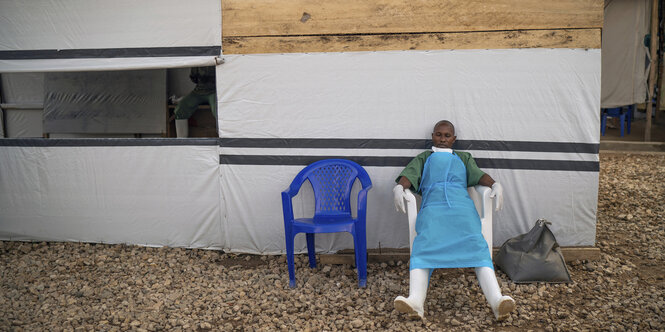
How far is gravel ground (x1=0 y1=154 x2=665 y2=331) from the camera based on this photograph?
11.3 feet

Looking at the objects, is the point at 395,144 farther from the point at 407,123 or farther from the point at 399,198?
the point at 399,198

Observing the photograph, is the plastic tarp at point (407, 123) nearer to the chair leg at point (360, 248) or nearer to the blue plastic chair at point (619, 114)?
the chair leg at point (360, 248)

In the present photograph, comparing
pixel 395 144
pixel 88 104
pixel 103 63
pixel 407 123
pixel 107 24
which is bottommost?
pixel 395 144

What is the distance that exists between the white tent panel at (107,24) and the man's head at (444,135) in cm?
204

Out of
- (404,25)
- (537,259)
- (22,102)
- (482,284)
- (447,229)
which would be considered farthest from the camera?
(22,102)

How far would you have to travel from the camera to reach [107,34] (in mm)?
4637

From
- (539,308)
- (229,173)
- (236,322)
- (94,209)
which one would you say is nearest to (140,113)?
(94,209)

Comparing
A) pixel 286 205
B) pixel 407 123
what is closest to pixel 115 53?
pixel 286 205

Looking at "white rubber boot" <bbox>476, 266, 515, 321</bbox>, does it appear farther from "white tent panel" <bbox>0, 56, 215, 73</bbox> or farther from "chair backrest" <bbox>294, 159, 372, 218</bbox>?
"white tent panel" <bbox>0, 56, 215, 73</bbox>

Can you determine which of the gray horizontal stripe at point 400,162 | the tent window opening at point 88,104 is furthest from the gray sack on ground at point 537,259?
the tent window opening at point 88,104

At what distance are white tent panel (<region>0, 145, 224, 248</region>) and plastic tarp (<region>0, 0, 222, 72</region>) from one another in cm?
79

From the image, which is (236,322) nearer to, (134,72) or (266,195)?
(266,195)

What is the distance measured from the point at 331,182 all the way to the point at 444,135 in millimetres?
1024

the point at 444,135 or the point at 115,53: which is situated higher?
the point at 115,53
